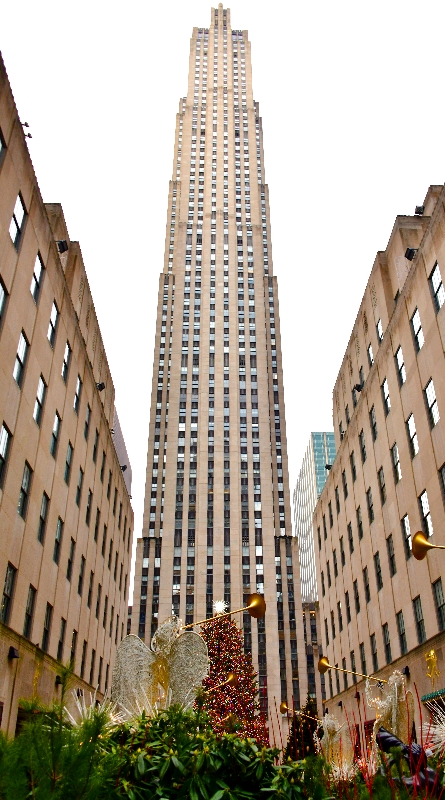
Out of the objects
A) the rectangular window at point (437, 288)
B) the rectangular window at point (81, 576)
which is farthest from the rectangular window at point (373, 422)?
the rectangular window at point (81, 576)

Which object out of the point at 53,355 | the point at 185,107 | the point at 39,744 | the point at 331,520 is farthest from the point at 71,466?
the point at 185,107

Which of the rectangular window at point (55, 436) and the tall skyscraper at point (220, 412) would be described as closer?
the rectangular window at point (55, 436)

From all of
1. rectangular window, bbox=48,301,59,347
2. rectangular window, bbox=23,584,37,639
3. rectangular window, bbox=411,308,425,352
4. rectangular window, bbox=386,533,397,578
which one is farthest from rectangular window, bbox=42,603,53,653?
rectangular window, bbox=411,308,425,352

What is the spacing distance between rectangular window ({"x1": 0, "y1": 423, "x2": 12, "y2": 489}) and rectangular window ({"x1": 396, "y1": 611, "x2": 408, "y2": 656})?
19.9 meters

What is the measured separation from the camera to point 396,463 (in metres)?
32.9

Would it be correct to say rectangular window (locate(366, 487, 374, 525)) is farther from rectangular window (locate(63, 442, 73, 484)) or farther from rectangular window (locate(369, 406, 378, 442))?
rectangular window (locate(63, 442, 73, 484))

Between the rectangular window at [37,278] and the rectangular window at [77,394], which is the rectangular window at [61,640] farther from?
the rectangular window at [37,278]

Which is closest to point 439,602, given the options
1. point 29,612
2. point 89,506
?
point 29,612

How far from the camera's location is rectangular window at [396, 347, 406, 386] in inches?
1253

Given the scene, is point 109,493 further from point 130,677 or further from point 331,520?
point 130,677

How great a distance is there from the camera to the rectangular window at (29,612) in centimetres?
2575

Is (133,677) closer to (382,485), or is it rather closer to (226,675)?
(382,485)

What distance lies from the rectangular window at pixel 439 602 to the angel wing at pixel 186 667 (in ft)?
49.8

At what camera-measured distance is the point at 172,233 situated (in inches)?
5118
